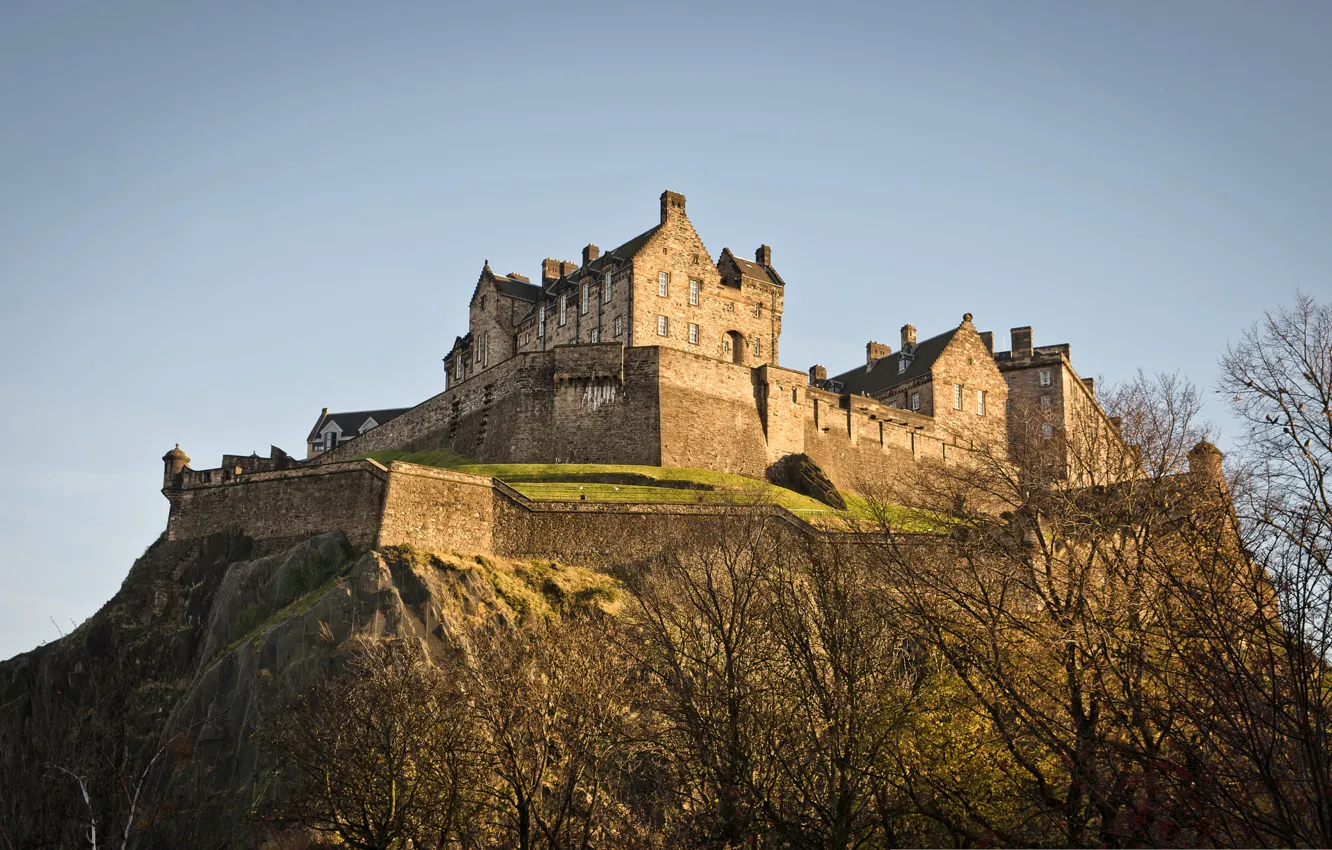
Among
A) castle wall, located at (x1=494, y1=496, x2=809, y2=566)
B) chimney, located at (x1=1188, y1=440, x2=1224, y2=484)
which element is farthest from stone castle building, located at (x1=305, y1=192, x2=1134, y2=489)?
chimney, located at (x1=1188, y1=440, x2=1224, y2=484)

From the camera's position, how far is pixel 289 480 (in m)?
48.5

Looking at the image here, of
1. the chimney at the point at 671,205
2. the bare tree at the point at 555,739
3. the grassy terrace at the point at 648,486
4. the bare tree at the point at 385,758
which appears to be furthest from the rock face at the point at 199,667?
the chimney at the point at 671,205

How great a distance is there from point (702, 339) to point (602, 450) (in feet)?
39.2

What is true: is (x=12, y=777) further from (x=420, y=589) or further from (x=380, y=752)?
(x=380, y=752)

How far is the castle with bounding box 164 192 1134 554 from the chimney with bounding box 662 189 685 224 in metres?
0.11

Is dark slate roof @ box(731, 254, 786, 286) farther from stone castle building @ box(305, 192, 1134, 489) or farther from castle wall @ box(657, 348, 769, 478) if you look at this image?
castle wall @ box(657, 348, 769, 478)

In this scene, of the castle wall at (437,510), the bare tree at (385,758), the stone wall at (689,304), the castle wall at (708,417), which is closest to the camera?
the bare tree at (385,758)

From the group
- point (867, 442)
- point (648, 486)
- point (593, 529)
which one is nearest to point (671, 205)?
point (867, 442)

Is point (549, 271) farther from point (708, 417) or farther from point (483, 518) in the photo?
point (483, 518)

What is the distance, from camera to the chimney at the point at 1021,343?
72544 millimetres

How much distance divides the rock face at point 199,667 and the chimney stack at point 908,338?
125ft

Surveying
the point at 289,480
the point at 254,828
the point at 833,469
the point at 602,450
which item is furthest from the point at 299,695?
the point at 833,469

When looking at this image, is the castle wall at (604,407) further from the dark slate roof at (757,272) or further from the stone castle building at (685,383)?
the dark slate roof at (757,272)

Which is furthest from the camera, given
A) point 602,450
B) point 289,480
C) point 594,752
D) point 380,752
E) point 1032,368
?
point 1032,368
